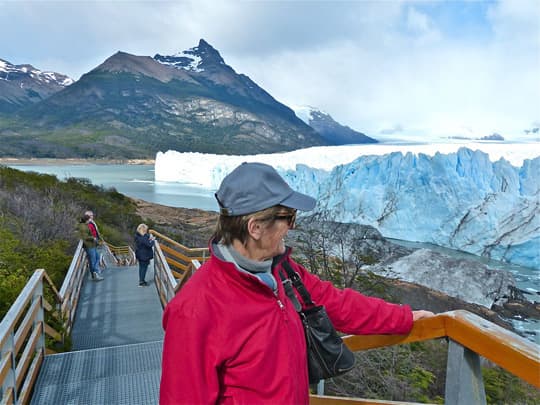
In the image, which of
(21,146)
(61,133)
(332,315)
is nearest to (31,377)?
(332,315)

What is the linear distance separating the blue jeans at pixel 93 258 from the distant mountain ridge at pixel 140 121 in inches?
3122

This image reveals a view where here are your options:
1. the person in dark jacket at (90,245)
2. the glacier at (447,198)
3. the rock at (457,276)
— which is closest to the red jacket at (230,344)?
the person in dark jacket at (90,245)

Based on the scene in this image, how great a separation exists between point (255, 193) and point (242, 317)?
0.32 meters

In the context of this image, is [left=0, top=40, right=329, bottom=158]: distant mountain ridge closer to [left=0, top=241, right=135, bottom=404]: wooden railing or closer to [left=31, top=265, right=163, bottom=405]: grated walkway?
[left=31, top=265, right=163, bottom=405]: grated walkway

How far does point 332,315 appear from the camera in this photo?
1347 mm

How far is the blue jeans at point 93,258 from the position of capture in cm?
610

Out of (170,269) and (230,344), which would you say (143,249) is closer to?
(170,269)

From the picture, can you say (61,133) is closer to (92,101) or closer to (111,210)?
(92,101)

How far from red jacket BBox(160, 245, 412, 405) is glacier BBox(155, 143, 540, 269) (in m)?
17.2

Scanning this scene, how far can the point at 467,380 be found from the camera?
1026 millimetres

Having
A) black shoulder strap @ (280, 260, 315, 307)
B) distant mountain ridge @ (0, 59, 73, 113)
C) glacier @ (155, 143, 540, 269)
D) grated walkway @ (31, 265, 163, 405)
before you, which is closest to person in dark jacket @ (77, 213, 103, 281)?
grated walkway @ (31, 265, 163, 405)

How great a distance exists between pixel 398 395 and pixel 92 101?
478 feet

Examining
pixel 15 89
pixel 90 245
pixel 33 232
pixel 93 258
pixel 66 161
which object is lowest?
pixel 66 161

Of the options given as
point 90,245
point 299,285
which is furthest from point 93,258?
point 299,285
